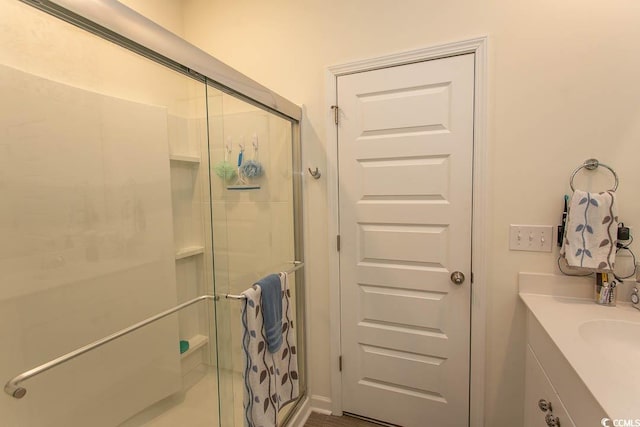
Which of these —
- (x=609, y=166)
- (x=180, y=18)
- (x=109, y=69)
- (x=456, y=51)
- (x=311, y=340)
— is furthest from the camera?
(x=180, y=18)

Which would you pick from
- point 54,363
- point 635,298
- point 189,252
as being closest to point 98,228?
point 189,252

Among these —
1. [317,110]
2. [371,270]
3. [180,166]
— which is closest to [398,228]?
[371,270]

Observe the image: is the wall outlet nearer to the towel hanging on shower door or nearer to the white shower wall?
the towel hanging on shower door

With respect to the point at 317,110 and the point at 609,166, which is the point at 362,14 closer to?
the point at 317,110

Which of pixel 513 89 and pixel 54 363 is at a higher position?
pixel 513 89

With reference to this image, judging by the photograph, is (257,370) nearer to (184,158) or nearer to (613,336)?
(184,158)

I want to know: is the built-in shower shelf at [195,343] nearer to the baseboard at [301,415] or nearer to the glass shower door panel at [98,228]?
the glass shower door panel at [98,228]

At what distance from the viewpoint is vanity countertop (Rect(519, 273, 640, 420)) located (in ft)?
2.31

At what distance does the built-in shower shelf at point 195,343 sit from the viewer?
4.91 feet

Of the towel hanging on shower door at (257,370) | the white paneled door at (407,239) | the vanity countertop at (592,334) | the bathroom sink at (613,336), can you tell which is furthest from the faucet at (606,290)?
the towel hanging on shower door at (257,370)

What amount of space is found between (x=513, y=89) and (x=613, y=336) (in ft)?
3.69

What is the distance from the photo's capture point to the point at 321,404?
1.85 m

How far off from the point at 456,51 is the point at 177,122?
1.45 metres

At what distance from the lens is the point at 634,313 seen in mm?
1177
